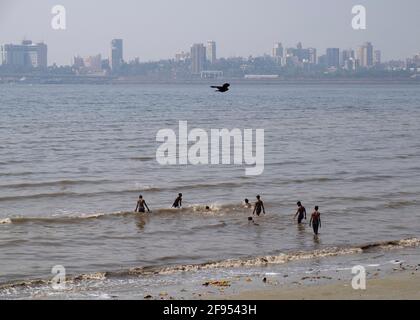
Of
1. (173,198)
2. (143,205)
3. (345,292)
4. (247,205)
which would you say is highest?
(345,292)

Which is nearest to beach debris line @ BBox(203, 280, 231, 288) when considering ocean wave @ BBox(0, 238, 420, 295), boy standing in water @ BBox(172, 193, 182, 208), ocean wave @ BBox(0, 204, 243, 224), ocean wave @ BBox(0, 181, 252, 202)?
ocean wave @ BBox(0, 238, 420, 295)

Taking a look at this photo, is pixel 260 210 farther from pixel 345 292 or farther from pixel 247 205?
pixel 345 292

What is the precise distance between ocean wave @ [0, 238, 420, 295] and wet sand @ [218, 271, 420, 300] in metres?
4.42

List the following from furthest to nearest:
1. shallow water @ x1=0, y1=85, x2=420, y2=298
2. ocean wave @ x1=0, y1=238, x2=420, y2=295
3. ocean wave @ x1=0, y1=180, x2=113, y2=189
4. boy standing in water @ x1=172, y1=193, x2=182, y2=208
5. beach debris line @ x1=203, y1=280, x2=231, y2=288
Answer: ocean wave @ x1=0, y1=180, x2=113, y2=189 < boy standing in water @ x1=172, y1=193, x2=182, y2=208 < shallow water @ x1=0, y1=85, x2=420, y2=298 < ocean wave @ x1=0, y1=238, x2=420, y2=295 < beach debris line @ x1=203, y1=280, x2=231, y2=288

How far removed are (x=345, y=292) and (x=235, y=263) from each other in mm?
6103

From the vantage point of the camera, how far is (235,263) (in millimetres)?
27719

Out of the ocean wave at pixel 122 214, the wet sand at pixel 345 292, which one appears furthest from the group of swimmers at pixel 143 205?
the wet sand at pixel 345 292

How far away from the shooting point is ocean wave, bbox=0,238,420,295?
2514 centimetres

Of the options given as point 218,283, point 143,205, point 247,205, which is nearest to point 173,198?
point 247,205

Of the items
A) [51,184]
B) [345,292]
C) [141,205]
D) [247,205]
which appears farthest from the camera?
[51,184]

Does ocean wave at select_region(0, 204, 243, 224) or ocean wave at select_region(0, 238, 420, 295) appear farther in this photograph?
ocean wave at select_region(0, 204, 243, 224)

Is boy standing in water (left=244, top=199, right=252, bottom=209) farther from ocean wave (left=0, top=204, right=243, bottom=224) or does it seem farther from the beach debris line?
the beach debris line
